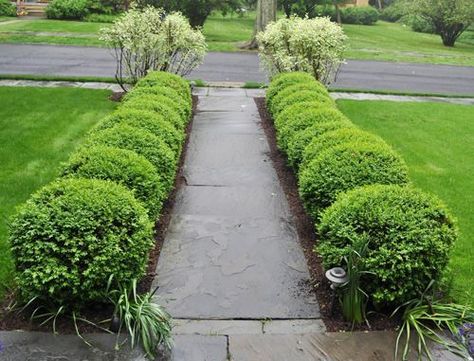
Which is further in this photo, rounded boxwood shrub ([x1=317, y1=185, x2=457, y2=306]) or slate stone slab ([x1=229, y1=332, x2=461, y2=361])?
rounded boxwood shrub ([x1=317, y1=185, x2=457, y2=306])

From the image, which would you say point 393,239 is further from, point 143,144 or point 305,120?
point 305,120

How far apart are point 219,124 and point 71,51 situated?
11.3 metres

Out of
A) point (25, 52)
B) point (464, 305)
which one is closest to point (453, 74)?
point (25, 52)

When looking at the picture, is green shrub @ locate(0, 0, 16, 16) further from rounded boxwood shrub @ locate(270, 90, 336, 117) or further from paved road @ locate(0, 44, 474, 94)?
rounded boxwood shrub @ locate(270, 90, 336, 117)

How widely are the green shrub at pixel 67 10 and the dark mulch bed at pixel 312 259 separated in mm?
24133

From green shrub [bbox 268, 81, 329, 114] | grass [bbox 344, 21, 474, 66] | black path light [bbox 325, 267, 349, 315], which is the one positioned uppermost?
green shrub [bbox 268, 81, 329, 114]

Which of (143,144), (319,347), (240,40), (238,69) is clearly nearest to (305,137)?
(143,144)

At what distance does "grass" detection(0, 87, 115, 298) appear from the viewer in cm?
621

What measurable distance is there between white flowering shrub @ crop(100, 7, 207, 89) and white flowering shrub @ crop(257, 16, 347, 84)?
177 centimetres

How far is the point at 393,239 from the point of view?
13.2ft

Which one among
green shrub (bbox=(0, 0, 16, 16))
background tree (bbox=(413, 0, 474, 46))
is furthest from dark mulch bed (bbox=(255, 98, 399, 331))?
green shrub (bbox=(0, 0, 16, 16))

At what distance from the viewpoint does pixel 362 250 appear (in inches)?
156

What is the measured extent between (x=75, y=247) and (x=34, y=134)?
224 inches

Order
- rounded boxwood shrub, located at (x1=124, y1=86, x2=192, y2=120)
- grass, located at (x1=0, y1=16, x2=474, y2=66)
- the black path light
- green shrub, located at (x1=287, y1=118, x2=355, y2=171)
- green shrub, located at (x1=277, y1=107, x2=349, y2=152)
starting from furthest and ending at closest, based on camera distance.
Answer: grass, located at (x1=0, y1=16, x2=474, y2=66), rounded boxwood shrub, located at (x1=124, y1=86, x2=192, y2=120), green shrub, located at (x1=277, y1=107, x2=349, y2=152), green shrub, located at (x1=287, y1=118, x2=355, y2=171), the black path light
